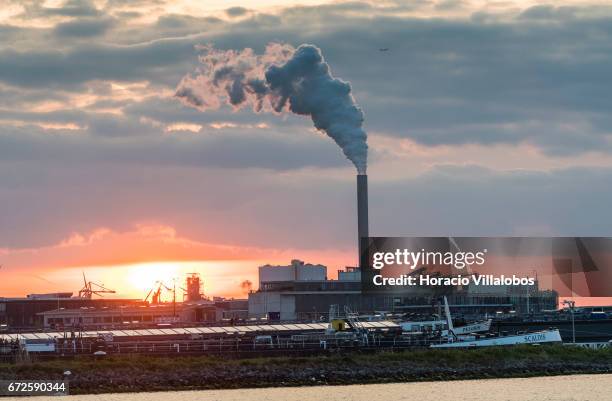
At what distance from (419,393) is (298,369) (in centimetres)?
1478

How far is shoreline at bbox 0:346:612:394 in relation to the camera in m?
109

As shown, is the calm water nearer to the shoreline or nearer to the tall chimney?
the shoreline

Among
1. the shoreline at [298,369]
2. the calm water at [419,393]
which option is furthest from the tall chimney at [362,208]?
the calm water at [419,393]

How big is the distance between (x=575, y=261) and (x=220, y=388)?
6575 centimetres

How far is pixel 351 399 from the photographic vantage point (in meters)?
98.9

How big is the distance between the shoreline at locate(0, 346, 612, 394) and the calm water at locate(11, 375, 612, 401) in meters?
3.41

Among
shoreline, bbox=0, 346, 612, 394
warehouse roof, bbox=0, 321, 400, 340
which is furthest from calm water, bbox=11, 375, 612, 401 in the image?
warehouse roof, bbox=0, 321, 400, 340

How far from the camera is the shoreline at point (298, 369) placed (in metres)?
109

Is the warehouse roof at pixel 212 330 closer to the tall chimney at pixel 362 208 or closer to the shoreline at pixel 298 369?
the tall chimney at pixel 362 208

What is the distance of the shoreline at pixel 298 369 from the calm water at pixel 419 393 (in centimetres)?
341

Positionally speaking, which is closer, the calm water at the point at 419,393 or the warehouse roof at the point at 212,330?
the calm water at the point at 419,393

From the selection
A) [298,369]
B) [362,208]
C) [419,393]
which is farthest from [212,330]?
[419,393]

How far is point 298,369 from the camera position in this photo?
117 metres

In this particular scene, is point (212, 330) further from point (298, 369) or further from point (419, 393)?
point (419, 393)
